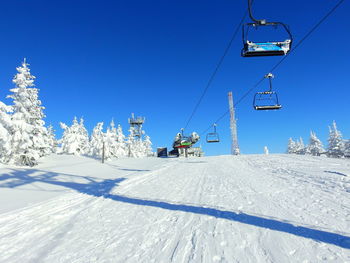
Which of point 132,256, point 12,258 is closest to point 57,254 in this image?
point 12,258

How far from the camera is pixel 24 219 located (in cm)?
543

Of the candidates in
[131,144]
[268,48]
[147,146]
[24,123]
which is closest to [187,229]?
[268,48]

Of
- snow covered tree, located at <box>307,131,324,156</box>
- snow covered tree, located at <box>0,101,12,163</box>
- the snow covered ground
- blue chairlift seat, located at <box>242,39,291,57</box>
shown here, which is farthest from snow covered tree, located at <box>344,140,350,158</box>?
snow covered tree, located at <box>0,101,12,163</box>

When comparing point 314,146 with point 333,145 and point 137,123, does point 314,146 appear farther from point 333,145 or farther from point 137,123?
point 137,123

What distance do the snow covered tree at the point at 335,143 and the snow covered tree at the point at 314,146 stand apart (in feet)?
20.4

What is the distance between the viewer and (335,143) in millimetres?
45438

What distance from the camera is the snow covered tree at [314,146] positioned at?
52.7 metres

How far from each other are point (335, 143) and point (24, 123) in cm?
5937

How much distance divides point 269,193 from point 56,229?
6.71 meters

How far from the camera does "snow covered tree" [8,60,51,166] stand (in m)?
22.0

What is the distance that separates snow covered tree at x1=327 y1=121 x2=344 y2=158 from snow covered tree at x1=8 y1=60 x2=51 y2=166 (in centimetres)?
5750

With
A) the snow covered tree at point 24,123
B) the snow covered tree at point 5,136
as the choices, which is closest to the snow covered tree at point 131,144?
the snow covered tree at point 24,123

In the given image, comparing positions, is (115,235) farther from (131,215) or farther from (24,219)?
(24,219)

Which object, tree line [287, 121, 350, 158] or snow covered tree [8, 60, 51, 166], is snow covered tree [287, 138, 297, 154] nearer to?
tree line [287, 121, 350, 158]
